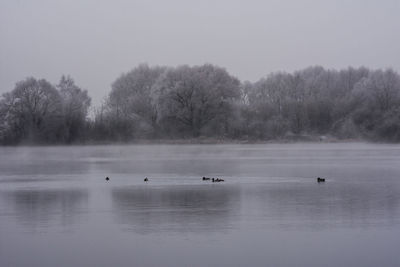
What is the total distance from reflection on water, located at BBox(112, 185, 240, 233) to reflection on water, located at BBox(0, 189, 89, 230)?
89 cm

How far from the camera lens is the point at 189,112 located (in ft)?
217

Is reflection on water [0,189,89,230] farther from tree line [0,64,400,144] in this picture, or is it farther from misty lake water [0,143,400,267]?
tree line [0,64,400,144]

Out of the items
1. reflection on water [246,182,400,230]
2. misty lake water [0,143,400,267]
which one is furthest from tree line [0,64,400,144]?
reflection on water [246,182,400,230]

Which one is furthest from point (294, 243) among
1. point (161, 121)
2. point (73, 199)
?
point (161, 121)

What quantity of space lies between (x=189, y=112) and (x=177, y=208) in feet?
175

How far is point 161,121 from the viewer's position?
67.5 meters

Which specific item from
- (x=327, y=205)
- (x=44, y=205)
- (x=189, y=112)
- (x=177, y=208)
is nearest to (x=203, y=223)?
(x=177, y=208)

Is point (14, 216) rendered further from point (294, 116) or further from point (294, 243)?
point (294, 116)

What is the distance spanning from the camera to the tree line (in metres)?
65.6

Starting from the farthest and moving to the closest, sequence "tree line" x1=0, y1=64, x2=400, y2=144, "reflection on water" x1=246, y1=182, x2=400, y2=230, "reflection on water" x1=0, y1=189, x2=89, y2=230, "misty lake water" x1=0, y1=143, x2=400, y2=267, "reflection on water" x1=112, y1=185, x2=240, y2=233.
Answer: "tree line" x1=0, y1=64, x2=400, y2=144, "reflection on water" x1=0, y1=189, x2=89, y2=230, "reflection on water" x1=246, y1=182, x2=400, y2=230, "reflection on water" x1=112, y1=185, x2=240, y2=233, "misty lake water" x1=0, y1=143, x2=400, y2=267

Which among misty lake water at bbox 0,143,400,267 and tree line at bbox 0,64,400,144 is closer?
→ misty lake water at bbox 0,143,400,267

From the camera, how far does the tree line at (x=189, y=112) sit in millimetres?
65625

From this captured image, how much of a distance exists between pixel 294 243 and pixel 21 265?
3829 mm

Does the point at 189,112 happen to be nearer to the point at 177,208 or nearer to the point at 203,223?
the point at 177,208
